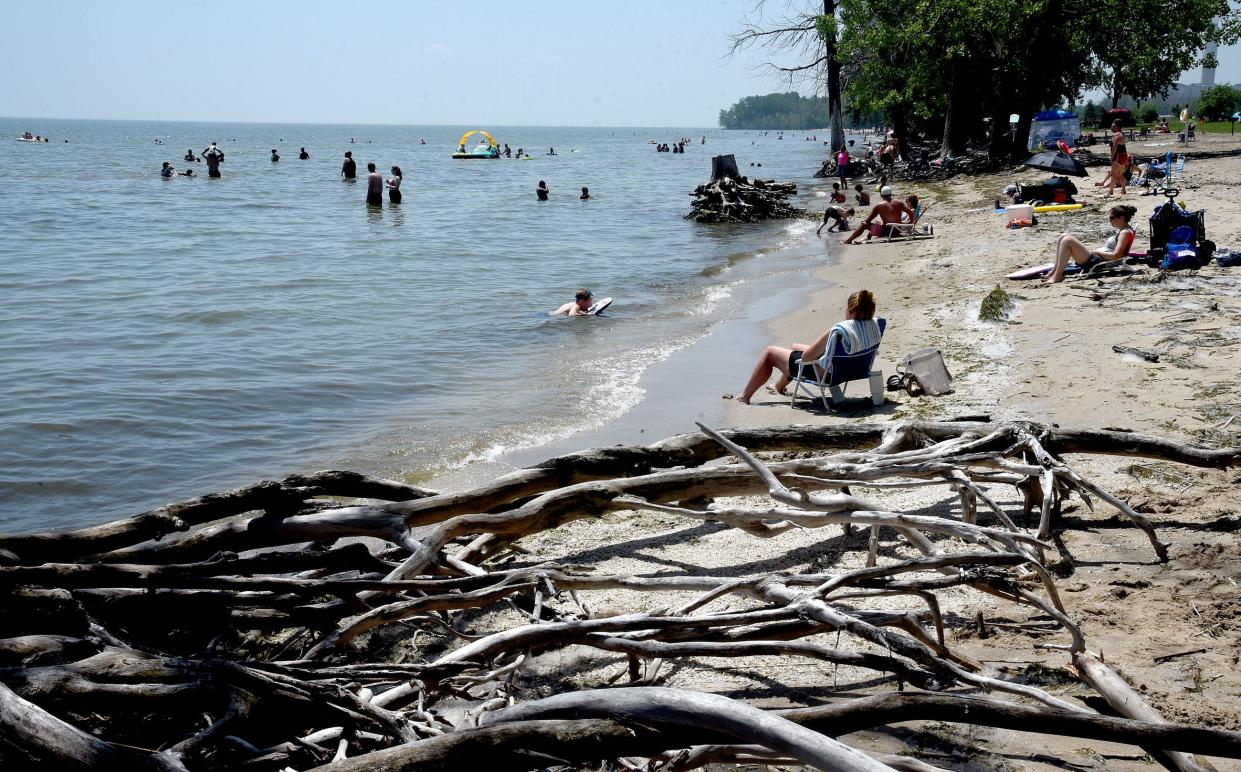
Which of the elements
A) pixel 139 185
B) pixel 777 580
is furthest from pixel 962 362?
pixel 139 185

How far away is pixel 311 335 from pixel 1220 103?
2210 inches

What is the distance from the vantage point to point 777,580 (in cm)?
337

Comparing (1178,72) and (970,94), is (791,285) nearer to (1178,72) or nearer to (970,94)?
(1178,72)

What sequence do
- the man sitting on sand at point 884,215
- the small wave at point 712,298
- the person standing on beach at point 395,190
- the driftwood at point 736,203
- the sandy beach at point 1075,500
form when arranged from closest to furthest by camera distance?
the sandy beach at point 1075,500, the small wave at point 712,298, the man sitting on sand at point 884,215, the driftwood at point 736,203, the person standing on beach at point 395,190

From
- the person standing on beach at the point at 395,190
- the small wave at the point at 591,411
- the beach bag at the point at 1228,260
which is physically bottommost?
the small wave at the point at 591,411

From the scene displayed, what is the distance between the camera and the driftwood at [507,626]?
247cm

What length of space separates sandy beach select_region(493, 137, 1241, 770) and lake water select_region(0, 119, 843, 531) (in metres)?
1.79

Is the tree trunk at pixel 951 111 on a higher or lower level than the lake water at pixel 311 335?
higher

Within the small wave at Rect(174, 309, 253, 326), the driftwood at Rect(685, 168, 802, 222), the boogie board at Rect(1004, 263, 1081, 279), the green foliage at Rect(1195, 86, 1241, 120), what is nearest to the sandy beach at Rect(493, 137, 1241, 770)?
the boogie board at Rect(1004, 263, 1081, 279)

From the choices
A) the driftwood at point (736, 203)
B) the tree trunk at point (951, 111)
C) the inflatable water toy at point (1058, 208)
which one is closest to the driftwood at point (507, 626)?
the inflatable water toy at point (1058, 208)

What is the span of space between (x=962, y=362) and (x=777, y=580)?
20.8ft

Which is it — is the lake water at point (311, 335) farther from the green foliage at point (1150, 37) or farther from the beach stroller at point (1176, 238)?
the green foliage at point (1150, 37)

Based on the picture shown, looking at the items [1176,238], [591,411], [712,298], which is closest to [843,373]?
[591,411]

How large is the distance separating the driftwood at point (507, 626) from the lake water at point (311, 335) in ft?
10.3
